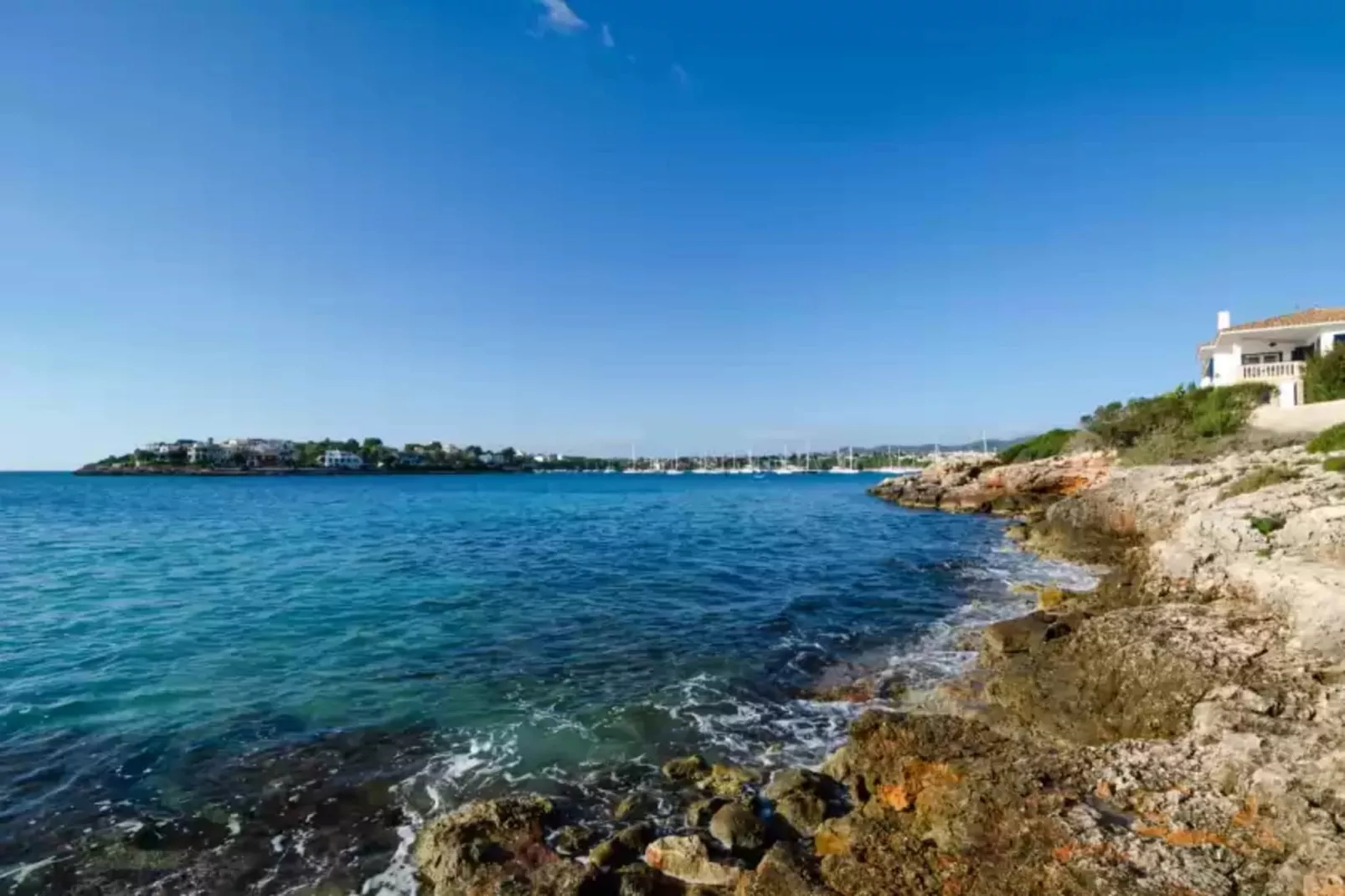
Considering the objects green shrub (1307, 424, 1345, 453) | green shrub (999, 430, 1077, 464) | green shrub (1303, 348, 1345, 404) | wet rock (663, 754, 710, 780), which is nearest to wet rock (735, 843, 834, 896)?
wet rock (663, 754, 710, 780)

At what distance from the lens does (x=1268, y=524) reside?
15484 mm

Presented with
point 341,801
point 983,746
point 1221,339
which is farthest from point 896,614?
point 1221,339

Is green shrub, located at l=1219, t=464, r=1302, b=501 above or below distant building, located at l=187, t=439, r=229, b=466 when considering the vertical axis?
below

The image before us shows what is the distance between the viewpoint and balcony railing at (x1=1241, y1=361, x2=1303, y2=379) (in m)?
42.0

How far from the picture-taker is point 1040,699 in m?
10.3

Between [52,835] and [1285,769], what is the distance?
1455cm

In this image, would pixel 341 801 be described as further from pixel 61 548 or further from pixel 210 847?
pixel 61 548

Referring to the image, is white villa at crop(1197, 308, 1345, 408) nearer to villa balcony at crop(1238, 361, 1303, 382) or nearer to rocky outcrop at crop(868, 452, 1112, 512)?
villa balcony at crop(1238, 361, 1303, 382)

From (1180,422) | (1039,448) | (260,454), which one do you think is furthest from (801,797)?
(260,454)

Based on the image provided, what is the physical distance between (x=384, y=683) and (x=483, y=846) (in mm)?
7094

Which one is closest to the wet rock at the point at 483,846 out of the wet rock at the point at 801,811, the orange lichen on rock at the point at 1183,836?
the wet rock at the point at 801,811

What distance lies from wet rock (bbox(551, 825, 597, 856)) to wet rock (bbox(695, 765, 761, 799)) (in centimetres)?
189

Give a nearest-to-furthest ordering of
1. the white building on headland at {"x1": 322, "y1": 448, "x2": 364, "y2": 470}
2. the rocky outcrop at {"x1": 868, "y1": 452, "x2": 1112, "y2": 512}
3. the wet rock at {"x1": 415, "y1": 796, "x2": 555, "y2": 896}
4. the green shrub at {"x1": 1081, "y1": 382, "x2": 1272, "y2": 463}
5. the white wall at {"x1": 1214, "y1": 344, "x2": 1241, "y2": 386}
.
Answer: the wet rock at {"x1": 415, "y1": 796, "x2": 555, "y2": 896} → the green shrub at {"x1": 1081, "y1": 382, "x2": 1272, "y2": 463} → the white wall at {"x1": 1214, "y1": 344, "x2": 1241, "y2": 386} → the rocky outcrop at {"x1": 868, "y1": 452, "x2": 1112, "y2": 512} → the white building on headland at {"x1": 322, "y1": 448, "x2": 364, "y2": 470}

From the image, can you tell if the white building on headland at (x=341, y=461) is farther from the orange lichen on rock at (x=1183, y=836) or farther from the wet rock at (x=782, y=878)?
the orange lichen on rock at (x=1183, y=836)
